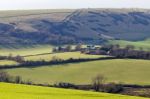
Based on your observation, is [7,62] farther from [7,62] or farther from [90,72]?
[90,72]

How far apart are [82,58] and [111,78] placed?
27.9m

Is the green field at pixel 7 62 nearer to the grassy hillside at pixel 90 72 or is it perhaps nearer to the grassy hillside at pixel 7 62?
the grassy hillside at pixel 7 62

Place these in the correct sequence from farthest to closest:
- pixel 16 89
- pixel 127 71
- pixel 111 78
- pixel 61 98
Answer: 1. pixel 127 71
2. pixel 111 78
3. pixel 16 89
4. pixel 61 98

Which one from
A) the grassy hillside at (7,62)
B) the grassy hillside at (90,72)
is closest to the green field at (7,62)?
the grassy hillside at (7,62)

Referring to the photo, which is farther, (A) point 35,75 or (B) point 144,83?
(A) point 35,75

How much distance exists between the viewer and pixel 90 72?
112 m

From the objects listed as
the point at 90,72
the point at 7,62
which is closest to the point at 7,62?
the point at 7,62

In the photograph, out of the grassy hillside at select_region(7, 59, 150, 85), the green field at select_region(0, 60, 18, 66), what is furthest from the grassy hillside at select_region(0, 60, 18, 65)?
the grassy hillside at select_region(7, 59, 150, 85)

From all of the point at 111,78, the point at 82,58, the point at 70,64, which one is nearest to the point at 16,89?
the point at 111,78

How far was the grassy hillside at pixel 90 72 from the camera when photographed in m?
102

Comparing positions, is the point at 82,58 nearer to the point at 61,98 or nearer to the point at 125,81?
the point at 125,81

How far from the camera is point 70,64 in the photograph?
121 m

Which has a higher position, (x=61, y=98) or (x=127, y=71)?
(x=61, y=98)

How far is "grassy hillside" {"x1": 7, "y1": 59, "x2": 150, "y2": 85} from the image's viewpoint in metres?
102
